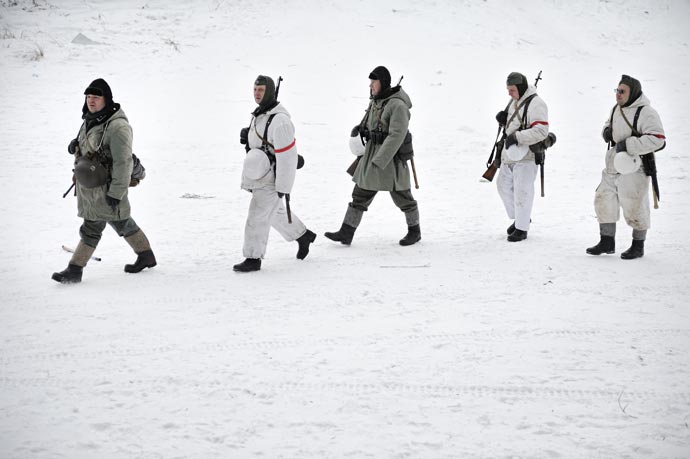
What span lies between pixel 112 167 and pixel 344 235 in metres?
2.27

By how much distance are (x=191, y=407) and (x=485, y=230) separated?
15.0 ft

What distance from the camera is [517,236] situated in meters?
7.20

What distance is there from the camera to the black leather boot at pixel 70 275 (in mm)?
5805

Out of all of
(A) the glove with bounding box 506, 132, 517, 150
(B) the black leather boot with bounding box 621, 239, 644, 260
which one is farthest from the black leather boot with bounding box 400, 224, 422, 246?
(B) the black leather boot with bounding box 621, 239, 644, 260

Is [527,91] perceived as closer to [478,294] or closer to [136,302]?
[478,294]

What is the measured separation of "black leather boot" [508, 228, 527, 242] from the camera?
23.6 feet

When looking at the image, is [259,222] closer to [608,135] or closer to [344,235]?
[344,235]

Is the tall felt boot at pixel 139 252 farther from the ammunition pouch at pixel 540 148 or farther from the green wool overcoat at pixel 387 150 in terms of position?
the ammunition pouch at pixel 540 148

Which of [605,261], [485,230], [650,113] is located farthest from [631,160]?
[485,230]

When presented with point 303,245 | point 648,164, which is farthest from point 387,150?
point 648,164

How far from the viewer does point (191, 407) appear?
12.6 ft

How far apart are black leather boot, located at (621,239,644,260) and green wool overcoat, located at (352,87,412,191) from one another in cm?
203

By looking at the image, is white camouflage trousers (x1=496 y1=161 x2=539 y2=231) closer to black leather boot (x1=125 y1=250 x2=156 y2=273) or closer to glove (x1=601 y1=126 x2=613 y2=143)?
glove (x1=601 y1=126 x2=613 y2=143)

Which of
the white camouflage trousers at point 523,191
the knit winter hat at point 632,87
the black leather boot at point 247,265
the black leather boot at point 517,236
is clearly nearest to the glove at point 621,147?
the knit winter hat at point 632,87
